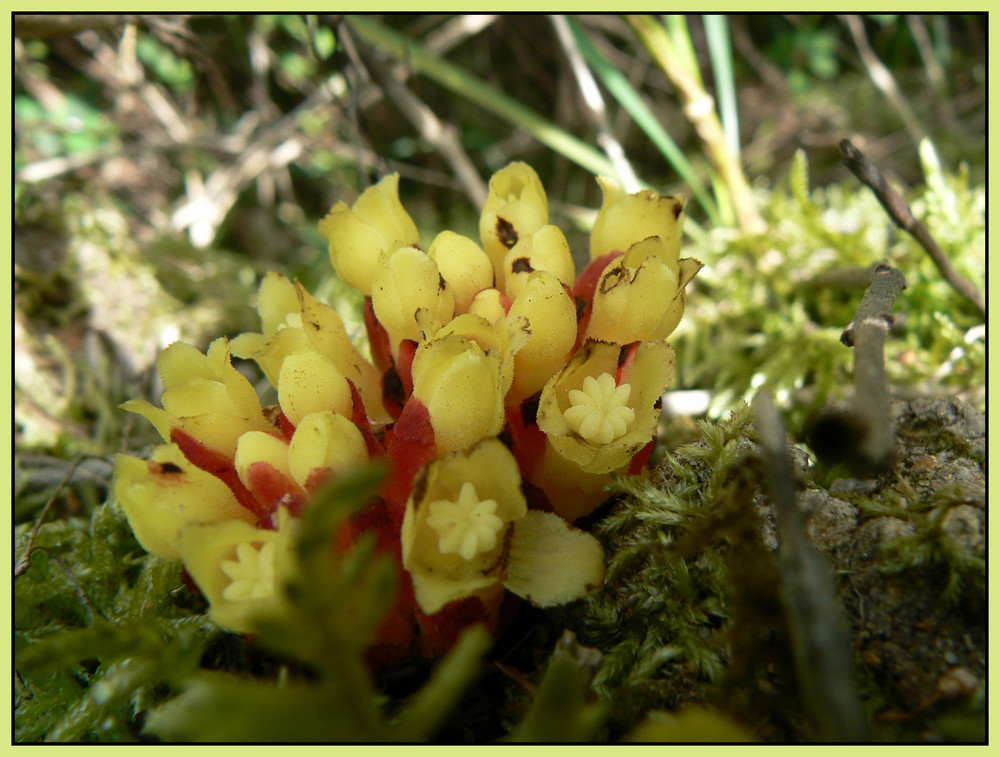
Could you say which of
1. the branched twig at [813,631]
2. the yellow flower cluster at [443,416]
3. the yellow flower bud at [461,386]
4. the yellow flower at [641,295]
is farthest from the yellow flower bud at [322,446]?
the branched twig at [813,631]

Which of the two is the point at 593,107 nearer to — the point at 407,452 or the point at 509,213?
the point at 509,213

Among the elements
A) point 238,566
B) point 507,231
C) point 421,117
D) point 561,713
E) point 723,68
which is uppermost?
point 723,68

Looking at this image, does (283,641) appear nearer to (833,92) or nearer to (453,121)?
(453,121)

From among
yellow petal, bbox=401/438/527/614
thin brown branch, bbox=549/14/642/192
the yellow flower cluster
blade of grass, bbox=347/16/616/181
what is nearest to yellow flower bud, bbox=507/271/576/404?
the yellow flower cluster

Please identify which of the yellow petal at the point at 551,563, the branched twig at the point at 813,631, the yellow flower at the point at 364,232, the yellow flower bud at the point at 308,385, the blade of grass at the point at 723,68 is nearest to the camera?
the branched twig at the point at 813,631

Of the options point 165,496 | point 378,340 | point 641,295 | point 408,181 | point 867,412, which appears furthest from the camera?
point 408,181

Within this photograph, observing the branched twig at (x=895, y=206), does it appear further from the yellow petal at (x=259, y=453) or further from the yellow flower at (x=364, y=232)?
the yellow petal at (x=259, y=453)

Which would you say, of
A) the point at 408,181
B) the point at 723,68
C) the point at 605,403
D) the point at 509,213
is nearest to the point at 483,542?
the point at 605,403

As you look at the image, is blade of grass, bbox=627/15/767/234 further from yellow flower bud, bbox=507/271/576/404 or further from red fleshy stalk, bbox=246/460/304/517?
red fleshy stalk, bbox=246/460/304/517

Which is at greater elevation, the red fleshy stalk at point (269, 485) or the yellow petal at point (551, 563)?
the red fleshy stalk at point (269, 485)
